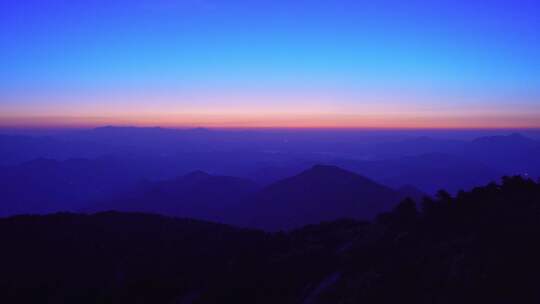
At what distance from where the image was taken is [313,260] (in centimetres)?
3628

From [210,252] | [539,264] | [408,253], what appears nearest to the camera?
[539,264]

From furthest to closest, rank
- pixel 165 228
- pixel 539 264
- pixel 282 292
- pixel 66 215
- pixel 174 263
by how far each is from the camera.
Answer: pixel 66 215, pixel 165 228, pixel 174 263, pixel 282 292, pixel 539 264

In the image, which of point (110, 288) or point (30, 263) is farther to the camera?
point (30, 263)

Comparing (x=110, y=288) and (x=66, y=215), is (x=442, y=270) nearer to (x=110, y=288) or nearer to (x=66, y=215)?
(x=110, y=288)

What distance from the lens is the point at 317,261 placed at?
118 feet

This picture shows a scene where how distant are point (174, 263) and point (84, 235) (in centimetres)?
2484

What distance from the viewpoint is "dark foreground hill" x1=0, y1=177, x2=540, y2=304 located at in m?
23.4

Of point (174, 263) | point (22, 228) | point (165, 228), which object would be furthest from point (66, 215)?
point (174, 263)

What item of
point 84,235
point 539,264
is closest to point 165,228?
point 84,235

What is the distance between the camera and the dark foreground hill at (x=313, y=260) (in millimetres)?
23366

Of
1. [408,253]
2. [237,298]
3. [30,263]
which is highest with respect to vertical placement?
[408,253]

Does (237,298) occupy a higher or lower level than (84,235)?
higher

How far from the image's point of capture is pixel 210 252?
51.9 m

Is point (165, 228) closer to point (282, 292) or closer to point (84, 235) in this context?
point (84, 235)
